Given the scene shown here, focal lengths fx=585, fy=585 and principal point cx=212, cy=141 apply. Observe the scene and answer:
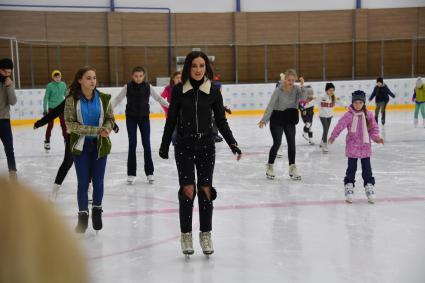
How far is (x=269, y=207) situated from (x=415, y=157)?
4.25m

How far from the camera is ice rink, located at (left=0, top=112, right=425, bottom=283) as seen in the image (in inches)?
163

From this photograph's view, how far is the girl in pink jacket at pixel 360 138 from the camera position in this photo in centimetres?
613

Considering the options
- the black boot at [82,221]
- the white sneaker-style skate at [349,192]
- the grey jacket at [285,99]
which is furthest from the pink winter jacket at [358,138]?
the black boot at [82,221]

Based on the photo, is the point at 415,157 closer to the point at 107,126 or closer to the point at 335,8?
the point at 107,126

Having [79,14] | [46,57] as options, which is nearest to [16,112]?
[46,57]

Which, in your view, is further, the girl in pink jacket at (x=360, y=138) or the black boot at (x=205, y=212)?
the girl in pink jacket at (x=360, y=138)

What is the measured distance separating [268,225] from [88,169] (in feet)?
5.65

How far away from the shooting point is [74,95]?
194 inches

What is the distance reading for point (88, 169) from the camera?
16.4ft

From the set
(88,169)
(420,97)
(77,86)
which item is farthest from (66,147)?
(420,97)

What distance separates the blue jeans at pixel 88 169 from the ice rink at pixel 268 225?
0.91ft

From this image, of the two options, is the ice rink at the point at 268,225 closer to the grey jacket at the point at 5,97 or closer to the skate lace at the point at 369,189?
the skate lace at the point at 369,189

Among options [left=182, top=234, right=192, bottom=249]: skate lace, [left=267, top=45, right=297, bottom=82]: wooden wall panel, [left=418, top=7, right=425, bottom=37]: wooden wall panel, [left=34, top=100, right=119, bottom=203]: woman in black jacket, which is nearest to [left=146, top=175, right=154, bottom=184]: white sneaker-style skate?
[left=34, top=100, right=119, bottom=203]: woman in black jacket

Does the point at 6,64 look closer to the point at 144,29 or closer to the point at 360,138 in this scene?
the point at 360,138
